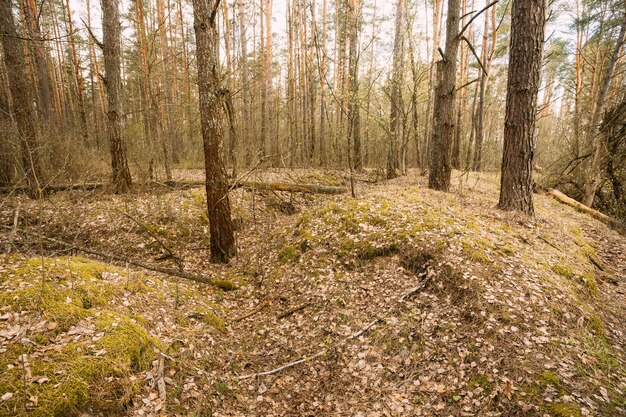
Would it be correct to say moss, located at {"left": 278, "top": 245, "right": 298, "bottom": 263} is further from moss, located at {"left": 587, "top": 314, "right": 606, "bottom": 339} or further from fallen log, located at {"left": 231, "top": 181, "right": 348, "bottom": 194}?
moss, located at {"left": 587, "top": 314, "right": 606, "bottom": 339}

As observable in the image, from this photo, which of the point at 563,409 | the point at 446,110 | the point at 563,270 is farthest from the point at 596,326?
the point at 446,110

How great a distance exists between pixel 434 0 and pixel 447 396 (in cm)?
2099

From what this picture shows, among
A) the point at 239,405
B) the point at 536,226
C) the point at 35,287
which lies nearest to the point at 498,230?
the point at 536,226

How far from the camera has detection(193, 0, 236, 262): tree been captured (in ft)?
18.1

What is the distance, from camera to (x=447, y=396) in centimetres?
327

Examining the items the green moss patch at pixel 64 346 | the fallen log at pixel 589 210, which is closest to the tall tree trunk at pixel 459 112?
the fallen log at pixel 589 210

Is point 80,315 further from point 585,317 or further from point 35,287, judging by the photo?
point 585,317

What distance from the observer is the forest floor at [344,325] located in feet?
9.48

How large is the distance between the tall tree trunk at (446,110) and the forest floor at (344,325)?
2256 mm

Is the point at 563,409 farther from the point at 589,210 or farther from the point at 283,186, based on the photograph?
the point at 589,210

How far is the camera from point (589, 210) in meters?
9.35

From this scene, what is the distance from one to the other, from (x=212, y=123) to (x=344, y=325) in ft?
14.4

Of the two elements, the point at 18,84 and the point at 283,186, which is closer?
the point at 18,84

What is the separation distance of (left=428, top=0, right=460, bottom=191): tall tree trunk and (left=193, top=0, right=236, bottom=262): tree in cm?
591
